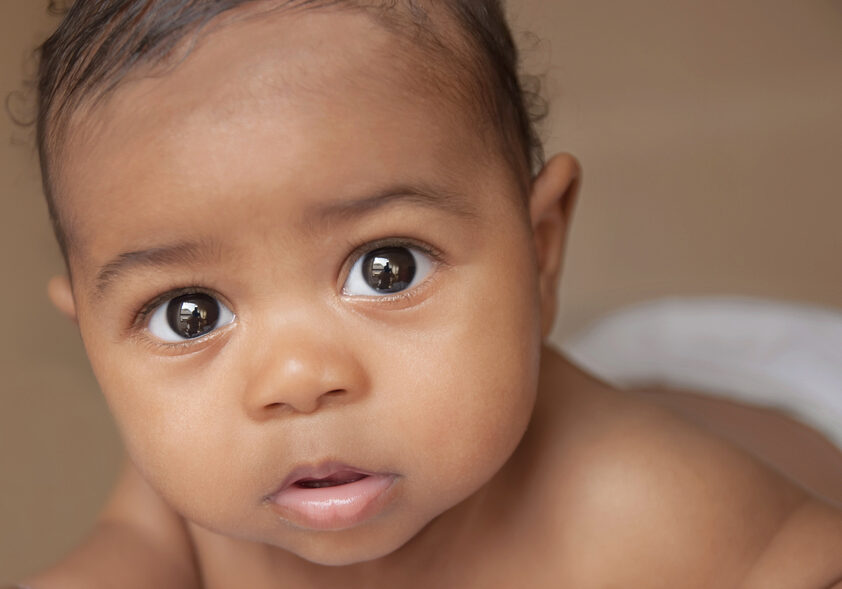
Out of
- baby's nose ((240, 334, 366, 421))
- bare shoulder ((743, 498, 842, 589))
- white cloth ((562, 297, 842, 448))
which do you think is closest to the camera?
baby's nose ((240, 334, 366, 421))

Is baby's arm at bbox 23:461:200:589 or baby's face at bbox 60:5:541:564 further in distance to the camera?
baby's arm at bbox 23:461:200:589

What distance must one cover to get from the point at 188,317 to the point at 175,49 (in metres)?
0.16

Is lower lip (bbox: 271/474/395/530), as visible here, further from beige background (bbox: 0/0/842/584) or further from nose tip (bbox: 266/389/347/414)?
beige background (bbox: 0/0/842/584)

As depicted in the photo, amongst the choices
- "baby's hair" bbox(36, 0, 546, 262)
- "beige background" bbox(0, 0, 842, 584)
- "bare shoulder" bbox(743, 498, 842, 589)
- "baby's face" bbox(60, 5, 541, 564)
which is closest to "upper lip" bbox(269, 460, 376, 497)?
"baby's face" bbox(60, 5, 541, 564)

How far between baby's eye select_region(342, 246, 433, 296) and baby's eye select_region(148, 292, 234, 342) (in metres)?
0.08

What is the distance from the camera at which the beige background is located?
134cm

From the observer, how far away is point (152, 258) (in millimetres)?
701

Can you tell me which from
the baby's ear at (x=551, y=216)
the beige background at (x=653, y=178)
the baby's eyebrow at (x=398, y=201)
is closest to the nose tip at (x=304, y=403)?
the baby's eyebrow at (x=398, y=201)

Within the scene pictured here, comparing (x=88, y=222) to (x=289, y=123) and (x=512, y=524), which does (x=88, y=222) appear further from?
(x=512, y=524)

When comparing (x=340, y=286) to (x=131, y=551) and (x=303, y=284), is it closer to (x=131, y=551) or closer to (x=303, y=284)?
(x=303, y=284)

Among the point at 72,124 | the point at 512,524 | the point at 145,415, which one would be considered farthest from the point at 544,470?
the point at 72,124

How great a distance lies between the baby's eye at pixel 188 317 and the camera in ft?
2.34

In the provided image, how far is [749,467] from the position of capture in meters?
0.88

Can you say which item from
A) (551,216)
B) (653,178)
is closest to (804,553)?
(551,216)
